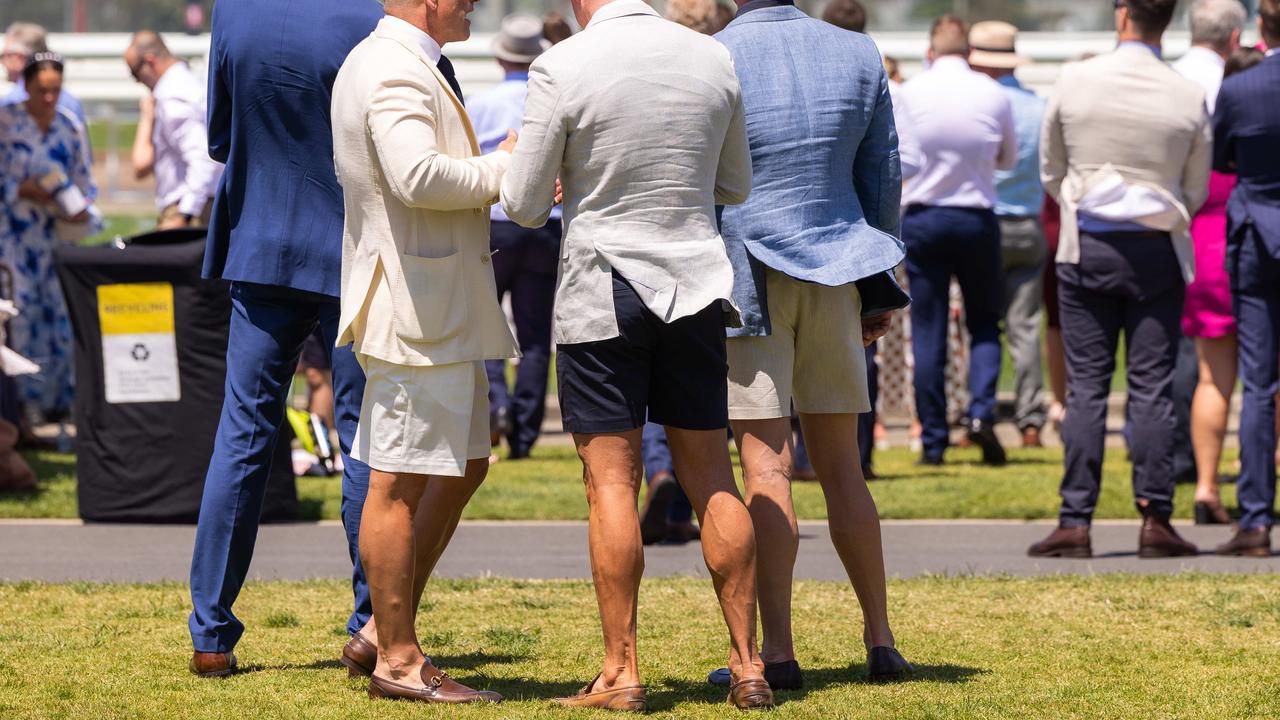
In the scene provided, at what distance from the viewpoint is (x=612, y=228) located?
14.7 ft

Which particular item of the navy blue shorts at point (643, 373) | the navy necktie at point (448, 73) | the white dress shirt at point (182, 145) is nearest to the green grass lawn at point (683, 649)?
the navy blue shorts at point (643, 373)

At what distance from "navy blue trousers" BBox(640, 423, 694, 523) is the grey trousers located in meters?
4.03

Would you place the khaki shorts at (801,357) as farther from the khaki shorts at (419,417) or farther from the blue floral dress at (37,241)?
the blue floral dress at (37,241)

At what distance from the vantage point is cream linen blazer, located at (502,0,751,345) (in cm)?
441

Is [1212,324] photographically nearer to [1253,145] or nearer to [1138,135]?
[1253,145]

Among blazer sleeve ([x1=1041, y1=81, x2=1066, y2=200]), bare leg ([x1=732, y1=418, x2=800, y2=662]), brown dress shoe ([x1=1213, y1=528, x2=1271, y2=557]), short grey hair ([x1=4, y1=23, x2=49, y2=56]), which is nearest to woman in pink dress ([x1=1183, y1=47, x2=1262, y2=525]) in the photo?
brown dress shoe ([x1=1213, y1=528, x2=1271, y2=557])

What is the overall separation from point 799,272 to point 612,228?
65 centimetres

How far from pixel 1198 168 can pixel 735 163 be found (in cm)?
338

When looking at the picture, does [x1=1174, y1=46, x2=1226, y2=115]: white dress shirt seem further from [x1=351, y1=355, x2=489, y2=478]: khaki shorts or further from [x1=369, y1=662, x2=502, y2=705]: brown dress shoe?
[x1=369, y1=662, x2=502, y2=705]: brown dress shoe

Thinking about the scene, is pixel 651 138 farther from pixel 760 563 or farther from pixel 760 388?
pixel 760 563

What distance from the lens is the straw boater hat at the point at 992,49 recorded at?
11141mm

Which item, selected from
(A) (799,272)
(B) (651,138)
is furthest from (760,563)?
(B) (651,138)

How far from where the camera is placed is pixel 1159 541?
7.45 metres

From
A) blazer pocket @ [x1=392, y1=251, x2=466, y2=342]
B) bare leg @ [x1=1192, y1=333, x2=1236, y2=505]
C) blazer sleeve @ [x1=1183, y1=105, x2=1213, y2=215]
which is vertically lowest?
bare leg @ [x1=1192, y1=333, x2=1236, y2=505]
